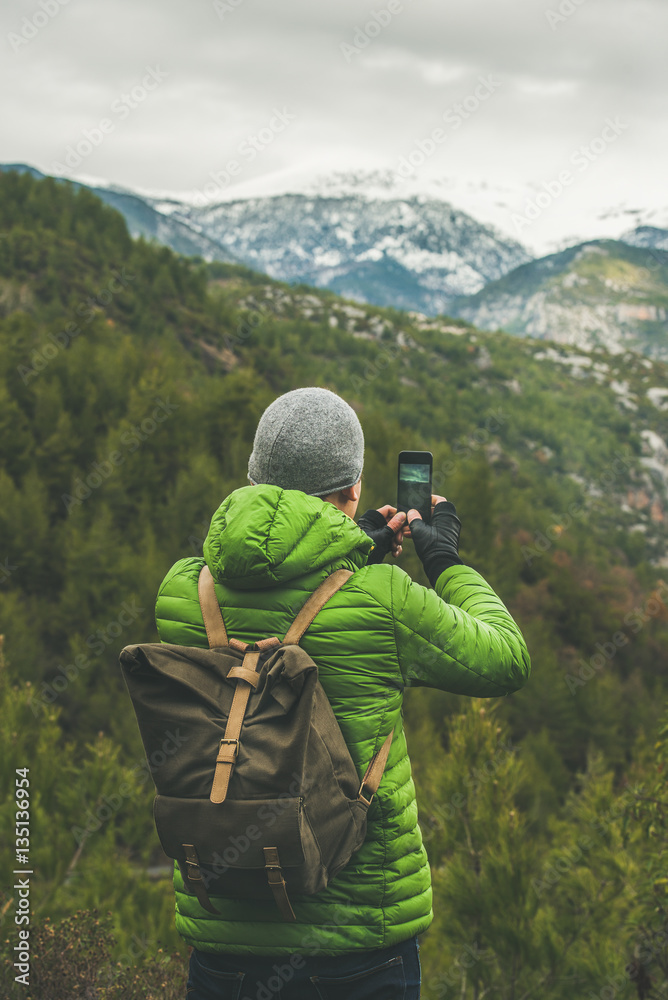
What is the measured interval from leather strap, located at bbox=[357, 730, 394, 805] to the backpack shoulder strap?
0.35 meters

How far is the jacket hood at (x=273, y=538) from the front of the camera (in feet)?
5.33

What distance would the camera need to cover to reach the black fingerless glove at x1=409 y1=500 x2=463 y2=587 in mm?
1992

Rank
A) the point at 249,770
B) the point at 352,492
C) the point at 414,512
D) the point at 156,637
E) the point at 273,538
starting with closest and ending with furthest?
the point at 249,770
the point at 273,538
the point at 352,492
the point at 414,512
the point at 156,637

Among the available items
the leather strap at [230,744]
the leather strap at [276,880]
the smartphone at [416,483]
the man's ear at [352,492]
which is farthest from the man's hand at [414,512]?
the leather strap at [276,880]

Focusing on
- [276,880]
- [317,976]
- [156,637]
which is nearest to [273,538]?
[276,880]

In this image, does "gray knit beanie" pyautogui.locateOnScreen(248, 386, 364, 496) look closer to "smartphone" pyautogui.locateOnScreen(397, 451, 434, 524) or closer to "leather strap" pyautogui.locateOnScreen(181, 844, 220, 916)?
"smartphone" pyautogui.locateOnScreen(397, 451, 434, 524)

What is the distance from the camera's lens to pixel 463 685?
173 centimetres

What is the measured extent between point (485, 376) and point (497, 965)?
11103 cm

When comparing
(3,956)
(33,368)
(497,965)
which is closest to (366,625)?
(3,956)

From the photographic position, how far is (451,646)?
1.68m

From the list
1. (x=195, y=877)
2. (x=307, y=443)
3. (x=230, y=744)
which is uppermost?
(x=307, y=443)

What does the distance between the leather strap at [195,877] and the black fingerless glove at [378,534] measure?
890mm

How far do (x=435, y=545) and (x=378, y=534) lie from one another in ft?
0.73

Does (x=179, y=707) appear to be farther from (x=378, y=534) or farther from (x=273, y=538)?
(x=378, y=534)
